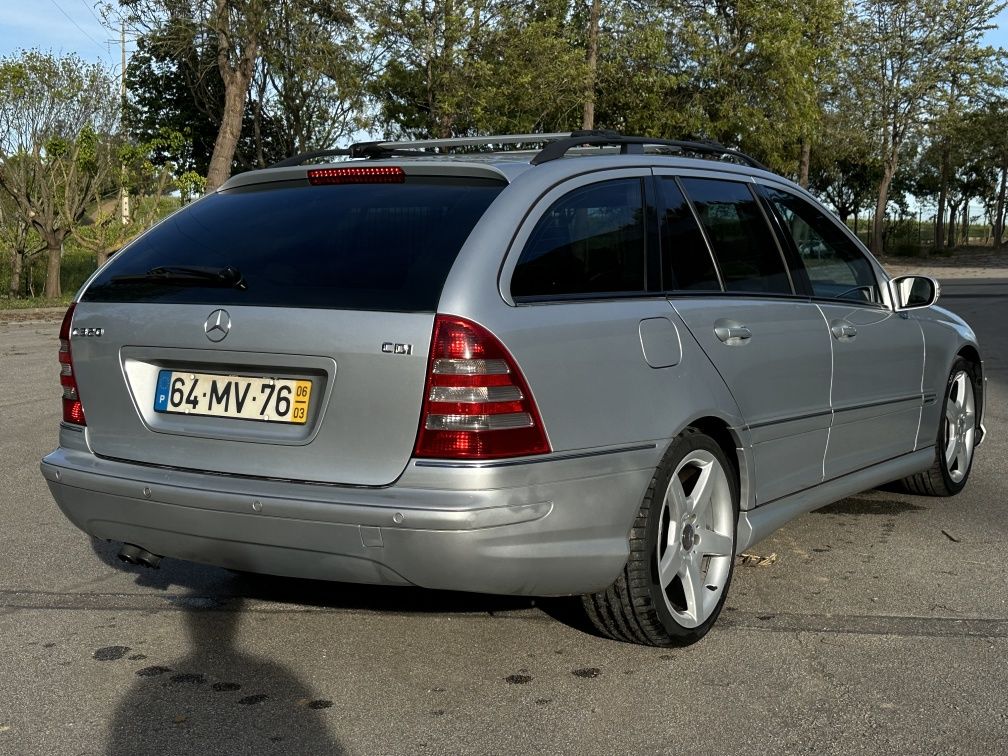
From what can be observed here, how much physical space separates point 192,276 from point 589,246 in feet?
4.13

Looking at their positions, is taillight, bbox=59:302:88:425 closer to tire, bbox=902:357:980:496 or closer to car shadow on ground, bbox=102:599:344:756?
car shadow on ground, bbox=102:599:344:756

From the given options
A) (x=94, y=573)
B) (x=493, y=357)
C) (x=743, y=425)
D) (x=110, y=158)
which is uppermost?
(x=110, y=158)

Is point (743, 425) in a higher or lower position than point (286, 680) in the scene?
higher

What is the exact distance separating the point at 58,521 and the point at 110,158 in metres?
25.6

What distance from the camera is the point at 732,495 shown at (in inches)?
179

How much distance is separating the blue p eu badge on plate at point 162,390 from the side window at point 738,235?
1.99 m

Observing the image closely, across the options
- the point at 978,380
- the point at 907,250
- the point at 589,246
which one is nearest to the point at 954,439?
the point at 978,380

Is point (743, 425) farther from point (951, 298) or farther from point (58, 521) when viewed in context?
point (951, 298)

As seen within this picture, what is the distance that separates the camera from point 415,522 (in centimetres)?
354

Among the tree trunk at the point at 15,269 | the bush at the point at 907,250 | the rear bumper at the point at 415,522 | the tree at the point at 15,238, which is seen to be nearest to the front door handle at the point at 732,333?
the rear bumper at the point at 415,522

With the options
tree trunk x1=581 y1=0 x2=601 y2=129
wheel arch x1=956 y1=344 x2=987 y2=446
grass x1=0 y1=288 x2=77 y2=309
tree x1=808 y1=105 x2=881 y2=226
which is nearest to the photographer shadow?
wheel arch x1=956 y1=344 x2=987 y2=446

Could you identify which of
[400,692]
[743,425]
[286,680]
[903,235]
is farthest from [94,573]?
[903,235]

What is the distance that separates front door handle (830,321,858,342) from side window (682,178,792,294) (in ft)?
1.07

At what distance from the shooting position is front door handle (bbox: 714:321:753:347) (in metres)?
4.43
